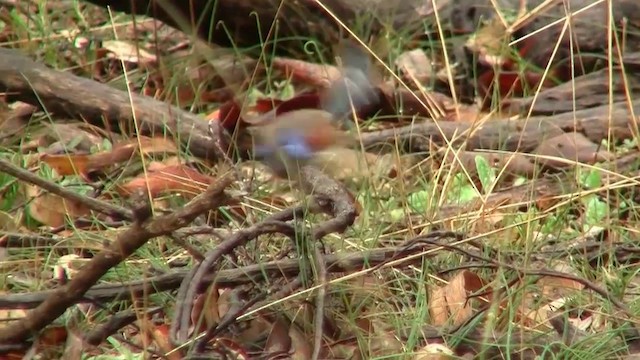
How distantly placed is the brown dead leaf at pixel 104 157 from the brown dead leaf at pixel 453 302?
1043mm

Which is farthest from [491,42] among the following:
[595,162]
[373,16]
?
[595,162]

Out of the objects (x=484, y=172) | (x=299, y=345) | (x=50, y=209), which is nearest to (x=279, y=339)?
(x=299, y=345)

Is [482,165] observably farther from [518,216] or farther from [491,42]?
[491,42]

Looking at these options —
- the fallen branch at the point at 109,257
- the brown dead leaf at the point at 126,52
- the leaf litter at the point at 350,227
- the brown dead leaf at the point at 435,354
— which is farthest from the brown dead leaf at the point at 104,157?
the brown dead leaf at the point at 435,354

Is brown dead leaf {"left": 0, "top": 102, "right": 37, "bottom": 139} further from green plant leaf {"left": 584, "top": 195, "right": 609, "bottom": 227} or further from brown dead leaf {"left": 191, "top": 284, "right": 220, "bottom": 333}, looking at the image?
green plant leaf {"left": 584, "top": 195, "right": 609, "bottom": 227}

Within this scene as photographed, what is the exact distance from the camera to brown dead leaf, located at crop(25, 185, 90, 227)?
108 inches

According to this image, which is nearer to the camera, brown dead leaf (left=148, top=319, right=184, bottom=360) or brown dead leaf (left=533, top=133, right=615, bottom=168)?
brown dead leaf (left=148, top=319, right=184, bottom=360)

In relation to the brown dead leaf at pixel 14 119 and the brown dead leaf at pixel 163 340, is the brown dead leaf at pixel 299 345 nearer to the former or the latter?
the brown dead leaf at pixel 163 340

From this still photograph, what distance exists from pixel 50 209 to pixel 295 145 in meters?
0.61

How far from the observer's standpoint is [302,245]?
2180 millimetres

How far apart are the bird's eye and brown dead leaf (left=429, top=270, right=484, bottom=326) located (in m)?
0.54

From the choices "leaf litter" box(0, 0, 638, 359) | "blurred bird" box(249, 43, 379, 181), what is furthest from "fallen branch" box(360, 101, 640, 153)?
"blurred bird" box(249, 43, 379, 181)

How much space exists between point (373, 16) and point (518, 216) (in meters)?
1.43

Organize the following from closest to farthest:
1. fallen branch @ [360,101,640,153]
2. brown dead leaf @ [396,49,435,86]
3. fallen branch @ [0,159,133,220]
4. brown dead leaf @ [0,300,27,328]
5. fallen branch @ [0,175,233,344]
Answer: fallen branch @ [0,175,233,344], fallen branch @ [0,159,133,220], brown dead leaf @ [0,300,27,328], fallen branch @ [360,101,640,153], brown dead leaf @ [396,49,435,86]
